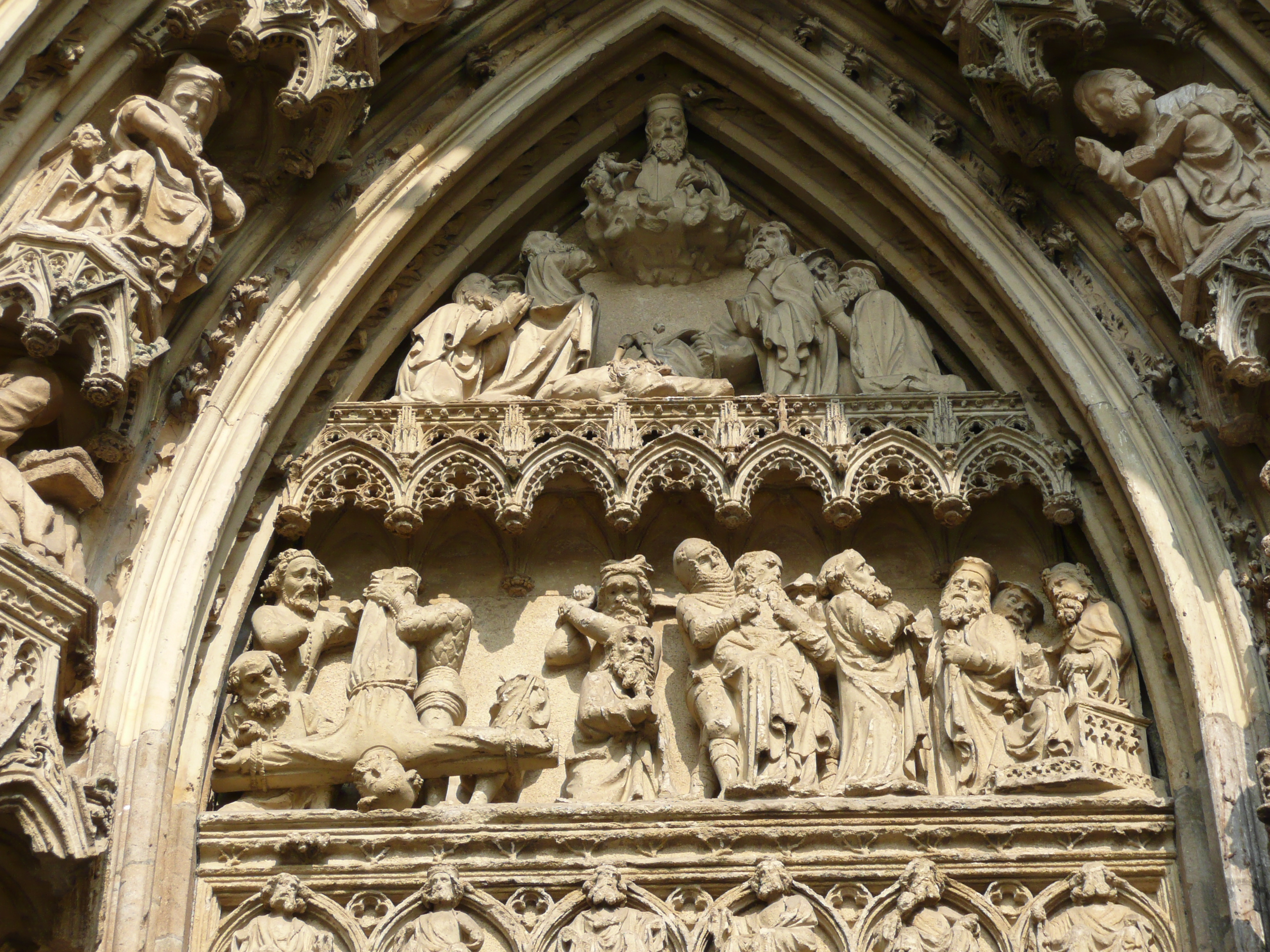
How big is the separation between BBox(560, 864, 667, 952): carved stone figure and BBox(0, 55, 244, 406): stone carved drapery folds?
2386 millimetres

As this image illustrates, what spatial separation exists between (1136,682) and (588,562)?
7.23ft

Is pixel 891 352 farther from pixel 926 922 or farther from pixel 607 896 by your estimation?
pixel 607 896

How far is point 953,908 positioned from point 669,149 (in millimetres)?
3810

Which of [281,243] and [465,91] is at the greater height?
[465,91]

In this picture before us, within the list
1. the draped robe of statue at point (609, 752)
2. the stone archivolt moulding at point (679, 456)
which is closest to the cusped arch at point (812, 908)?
the draped robe of statue at point (609, 752)

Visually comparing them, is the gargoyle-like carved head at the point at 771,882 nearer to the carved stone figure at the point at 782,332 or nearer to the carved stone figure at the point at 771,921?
the carved stone figure at the point at 771,921

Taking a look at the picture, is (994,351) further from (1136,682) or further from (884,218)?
(1136,682)

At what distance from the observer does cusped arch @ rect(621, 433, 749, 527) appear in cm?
791

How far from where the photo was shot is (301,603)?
25.4 feet

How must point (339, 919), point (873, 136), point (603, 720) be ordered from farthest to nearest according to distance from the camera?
point (873, 136) → point (603, 720) → point (339, 919)

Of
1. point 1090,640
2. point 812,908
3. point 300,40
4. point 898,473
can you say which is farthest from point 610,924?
point 300,40

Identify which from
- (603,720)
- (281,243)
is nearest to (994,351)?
(603,720)

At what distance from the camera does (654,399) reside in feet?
26.7

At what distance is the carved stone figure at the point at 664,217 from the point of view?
897 cm
